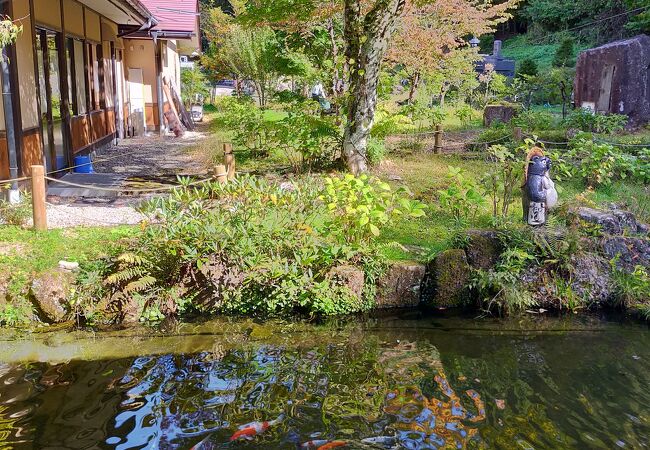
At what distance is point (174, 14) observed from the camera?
20.7m

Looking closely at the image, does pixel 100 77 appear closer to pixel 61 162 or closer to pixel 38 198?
pixel 61 162

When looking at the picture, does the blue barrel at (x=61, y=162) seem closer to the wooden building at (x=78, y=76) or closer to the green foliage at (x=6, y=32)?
Result: the wooden building at (x=78, y=76)

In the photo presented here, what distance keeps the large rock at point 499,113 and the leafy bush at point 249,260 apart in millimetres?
11548

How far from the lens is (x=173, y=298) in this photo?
704 cm

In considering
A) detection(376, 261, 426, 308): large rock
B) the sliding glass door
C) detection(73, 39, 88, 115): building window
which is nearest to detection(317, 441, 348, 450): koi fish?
detection(376, 261, 426, 308): large rock

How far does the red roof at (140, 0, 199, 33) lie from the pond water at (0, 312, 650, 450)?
46.7 ft

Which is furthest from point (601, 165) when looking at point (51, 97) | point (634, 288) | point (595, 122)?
point (51, 97)

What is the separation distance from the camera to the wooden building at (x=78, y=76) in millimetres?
9523

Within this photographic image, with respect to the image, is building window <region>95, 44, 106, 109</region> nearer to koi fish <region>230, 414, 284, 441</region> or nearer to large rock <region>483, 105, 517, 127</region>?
large rock <region>483, 105, 517, 127</region>

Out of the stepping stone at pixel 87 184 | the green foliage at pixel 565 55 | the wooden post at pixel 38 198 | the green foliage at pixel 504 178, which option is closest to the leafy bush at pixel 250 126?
the stepping stone at pixel 87 184

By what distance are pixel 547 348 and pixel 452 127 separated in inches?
528

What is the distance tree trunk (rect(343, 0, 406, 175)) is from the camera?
37.2 ft

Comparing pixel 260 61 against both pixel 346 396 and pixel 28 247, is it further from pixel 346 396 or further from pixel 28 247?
pixel 346 396

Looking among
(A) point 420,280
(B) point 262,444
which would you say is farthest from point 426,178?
(B) point 262,444
